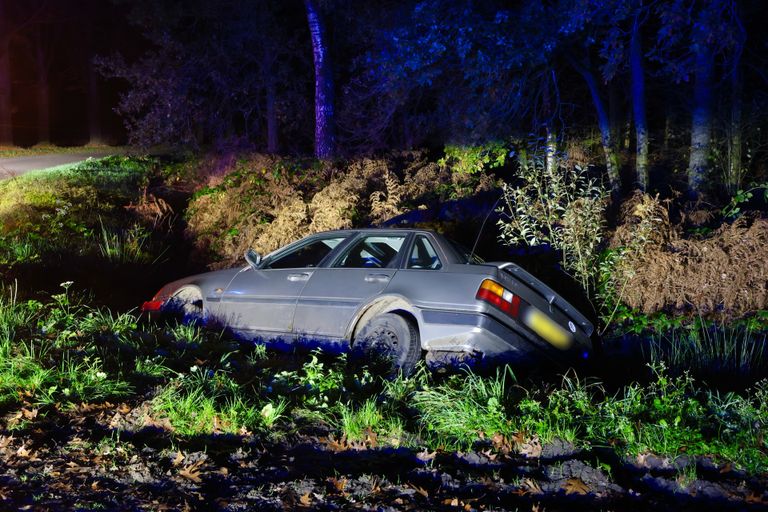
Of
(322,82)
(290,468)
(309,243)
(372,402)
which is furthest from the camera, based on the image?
(322,82)

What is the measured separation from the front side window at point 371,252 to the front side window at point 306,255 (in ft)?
1.57

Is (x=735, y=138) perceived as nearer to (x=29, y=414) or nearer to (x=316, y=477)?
(x=316, y=477)

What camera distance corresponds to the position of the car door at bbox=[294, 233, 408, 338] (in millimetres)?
6965

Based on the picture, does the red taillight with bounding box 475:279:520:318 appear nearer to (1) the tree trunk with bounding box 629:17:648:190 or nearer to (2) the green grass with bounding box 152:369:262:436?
(2) the green grass with bounding box 152:369:262:436

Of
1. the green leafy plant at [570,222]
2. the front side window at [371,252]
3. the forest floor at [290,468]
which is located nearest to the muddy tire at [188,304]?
the front side window at [371,252]

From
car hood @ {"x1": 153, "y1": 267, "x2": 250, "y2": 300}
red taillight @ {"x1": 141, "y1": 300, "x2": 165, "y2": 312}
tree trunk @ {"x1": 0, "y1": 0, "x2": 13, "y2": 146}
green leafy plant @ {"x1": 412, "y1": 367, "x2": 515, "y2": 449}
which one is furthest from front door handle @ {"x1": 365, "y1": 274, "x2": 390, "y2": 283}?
tree trunk @ {"x1": 0, "y1": 0, "x2": 13, "y2": 146}

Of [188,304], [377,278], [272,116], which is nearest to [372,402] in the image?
[377,278]

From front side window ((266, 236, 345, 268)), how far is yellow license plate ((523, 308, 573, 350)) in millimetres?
2390

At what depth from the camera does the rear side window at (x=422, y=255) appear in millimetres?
6891

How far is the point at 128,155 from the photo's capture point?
21.2 meters

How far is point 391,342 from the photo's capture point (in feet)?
21.9

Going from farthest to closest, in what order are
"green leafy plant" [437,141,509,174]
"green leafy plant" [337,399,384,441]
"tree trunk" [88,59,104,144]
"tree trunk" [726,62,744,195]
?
"tree trunk" [88,59,104,144] < "tree trunk" [726,62,744,195] < "green leafy plant" [437,141,509,174] < "green leafy plant" [337,399,384,441]

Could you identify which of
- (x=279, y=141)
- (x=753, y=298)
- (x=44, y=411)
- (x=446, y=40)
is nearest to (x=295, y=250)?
(x=44, y=411)

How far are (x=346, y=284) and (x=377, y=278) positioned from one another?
1.14ft
